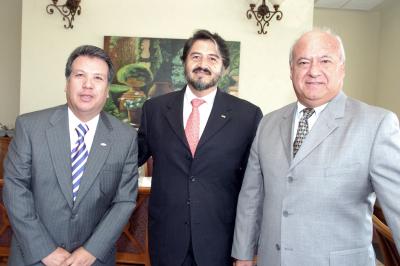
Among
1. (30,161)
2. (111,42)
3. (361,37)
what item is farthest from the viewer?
(361,37)

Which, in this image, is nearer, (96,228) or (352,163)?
(352,163)

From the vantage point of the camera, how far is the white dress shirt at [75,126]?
1.74 metres

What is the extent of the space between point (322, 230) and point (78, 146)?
3.75 ft

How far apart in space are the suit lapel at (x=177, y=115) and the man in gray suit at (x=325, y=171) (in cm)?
49

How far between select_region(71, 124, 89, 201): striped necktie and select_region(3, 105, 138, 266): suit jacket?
31mm

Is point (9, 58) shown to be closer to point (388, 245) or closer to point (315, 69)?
point (315, 69)

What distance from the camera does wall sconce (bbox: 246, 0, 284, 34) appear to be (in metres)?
4.12

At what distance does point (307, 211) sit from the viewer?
146 centimetres

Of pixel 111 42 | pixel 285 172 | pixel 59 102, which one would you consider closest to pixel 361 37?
pixel 111 42

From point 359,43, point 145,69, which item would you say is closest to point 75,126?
point 145,69

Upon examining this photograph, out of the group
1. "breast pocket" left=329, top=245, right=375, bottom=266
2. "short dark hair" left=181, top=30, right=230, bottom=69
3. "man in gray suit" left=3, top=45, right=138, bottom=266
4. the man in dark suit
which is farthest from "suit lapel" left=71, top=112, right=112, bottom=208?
"breast pocket" left=329, top=245, right=375, bottom=266

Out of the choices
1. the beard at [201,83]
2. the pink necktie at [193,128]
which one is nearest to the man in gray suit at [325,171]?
the pink necktie at [193,128]

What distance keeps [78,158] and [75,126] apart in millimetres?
168

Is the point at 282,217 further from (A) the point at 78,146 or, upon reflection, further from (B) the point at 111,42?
(B) the point at 111,42
